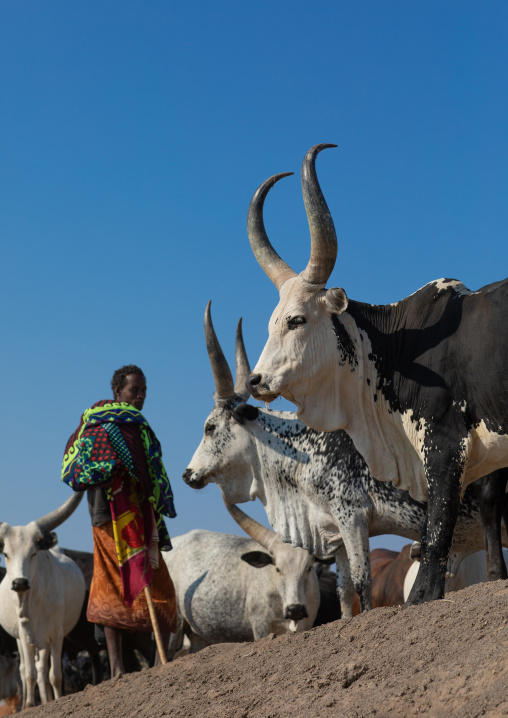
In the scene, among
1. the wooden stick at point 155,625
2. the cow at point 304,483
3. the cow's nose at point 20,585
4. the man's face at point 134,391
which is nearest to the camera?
the wooden stick at point 155,625

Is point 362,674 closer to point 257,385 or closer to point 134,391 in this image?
point 257,385

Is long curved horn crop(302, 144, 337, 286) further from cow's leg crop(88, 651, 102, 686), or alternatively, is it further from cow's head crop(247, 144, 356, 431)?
cow's leg crop(88, 651, 102, 686)

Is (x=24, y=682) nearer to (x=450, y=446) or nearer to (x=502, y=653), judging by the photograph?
(x=450, y=446)

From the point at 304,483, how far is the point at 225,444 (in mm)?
997

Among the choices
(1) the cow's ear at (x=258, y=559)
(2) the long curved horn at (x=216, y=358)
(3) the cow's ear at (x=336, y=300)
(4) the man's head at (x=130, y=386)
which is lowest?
(1) the cow's ear at (x=258, y=559)

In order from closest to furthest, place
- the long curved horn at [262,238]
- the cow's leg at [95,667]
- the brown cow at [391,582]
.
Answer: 1. the long curved horn at [262,238]
2. the brown cow at [391,582]
3. the cow's leg at [95,667]

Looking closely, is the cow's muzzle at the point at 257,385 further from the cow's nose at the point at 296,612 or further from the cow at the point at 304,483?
the cow's nose at the point at 296,612

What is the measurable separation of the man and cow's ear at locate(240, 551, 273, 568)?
2350mm

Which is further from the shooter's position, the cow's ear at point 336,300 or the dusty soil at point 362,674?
the cow's ear at point 336,300

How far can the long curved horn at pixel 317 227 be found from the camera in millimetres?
4660

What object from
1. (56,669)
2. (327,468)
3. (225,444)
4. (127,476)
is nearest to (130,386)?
(127,476)

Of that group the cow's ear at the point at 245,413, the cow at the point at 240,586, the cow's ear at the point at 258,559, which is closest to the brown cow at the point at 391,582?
the cow at the point at 240,586

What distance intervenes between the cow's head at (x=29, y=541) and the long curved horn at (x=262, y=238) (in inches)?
180

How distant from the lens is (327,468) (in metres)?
6.80
